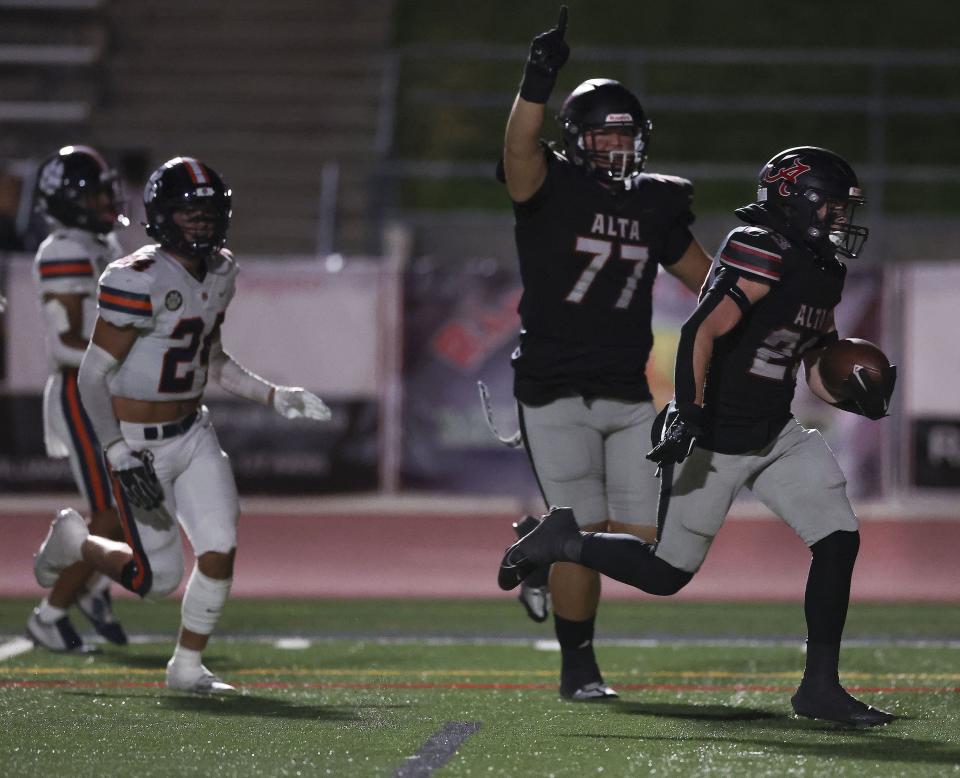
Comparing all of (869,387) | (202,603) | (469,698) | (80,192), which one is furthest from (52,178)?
(869,387)

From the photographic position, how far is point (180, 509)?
18.3ft

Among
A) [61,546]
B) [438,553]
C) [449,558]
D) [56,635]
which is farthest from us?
[438,553]

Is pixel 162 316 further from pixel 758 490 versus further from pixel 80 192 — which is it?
pixel 758 490

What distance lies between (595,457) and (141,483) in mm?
1379

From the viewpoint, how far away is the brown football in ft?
16.2

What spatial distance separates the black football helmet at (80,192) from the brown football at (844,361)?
288cm

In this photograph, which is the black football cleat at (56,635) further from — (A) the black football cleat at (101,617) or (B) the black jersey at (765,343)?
(B) the black jersey at (765,343)

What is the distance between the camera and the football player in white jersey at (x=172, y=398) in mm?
5461

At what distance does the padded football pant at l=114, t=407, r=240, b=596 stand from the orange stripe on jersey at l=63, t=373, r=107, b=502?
34.9 inches

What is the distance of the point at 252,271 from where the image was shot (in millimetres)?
11844

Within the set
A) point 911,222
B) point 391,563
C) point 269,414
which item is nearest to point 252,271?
point 269,414

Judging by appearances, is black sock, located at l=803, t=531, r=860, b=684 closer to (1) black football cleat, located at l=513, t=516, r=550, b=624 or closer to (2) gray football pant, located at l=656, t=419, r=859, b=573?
(2) gray football pant, located at l=656, t=419, r=859, b=573

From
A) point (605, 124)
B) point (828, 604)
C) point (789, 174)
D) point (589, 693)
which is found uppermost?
→ point (605, 124)

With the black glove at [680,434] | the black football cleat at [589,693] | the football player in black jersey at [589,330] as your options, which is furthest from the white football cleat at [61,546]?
the black glove at [680,434]
